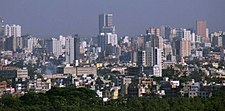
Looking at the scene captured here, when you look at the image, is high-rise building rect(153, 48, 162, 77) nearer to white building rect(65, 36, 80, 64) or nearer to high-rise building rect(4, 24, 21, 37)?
white building rect(65, 36, 80, 64)

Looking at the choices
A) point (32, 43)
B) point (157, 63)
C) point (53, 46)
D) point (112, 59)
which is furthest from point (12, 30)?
point (157, 63)

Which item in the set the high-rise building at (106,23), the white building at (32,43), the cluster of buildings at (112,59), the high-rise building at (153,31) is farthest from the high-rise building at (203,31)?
the white building at (32,43)

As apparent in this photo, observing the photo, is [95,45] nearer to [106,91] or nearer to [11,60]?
[11,60]

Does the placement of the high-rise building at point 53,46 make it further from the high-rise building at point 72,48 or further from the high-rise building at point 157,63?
the high-rise building at point 157,63

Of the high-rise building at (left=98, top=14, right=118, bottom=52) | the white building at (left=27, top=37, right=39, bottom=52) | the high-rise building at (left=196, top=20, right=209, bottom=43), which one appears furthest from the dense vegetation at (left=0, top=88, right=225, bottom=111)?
the high-rise building at (left=196, top=20, right=209, bottom=43)

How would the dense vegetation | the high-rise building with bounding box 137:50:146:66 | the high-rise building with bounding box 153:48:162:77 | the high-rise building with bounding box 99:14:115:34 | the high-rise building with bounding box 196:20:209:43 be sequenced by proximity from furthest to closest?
the high-rise building with bounding box 99:14:115:34 < the high-rise building with bounding box 196:20:209:43 < the high-rise building with bounding box 137:50:146:66 < the high-rise building with bounding box 153:48:162:77 < the dense vegetation

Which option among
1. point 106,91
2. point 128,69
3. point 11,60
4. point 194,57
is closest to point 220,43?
point 194,57
